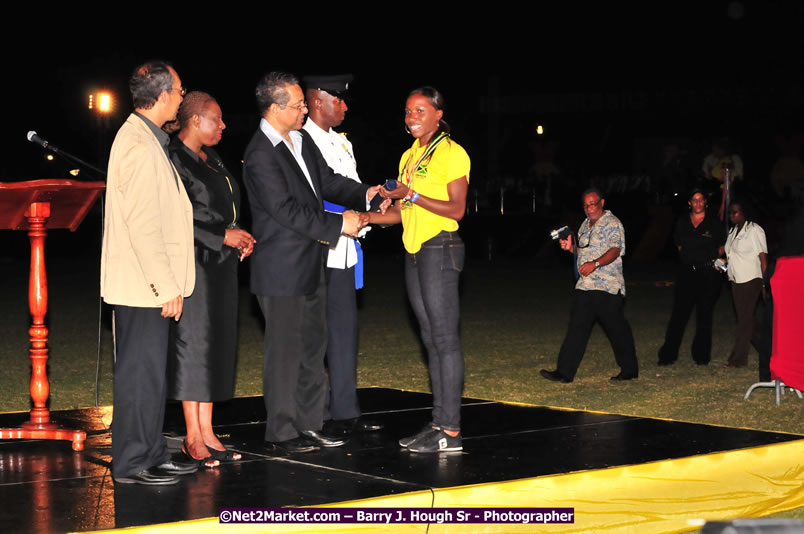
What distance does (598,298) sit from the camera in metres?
10.5

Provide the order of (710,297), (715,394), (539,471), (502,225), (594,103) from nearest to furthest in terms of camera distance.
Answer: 1. (539,471)
2. (715,394)
3. (710,297)
4. (502,225)
5. (594,103)

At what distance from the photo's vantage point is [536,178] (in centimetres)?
3325

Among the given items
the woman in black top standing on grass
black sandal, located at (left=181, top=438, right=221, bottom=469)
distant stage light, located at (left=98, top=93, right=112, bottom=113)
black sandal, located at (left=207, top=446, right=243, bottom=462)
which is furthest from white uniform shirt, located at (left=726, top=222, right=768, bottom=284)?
distant stage light, located at (left=98, top=93, right=112, bottom=113)

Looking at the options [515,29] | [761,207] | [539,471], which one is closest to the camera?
[539,471]

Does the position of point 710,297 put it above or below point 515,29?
below

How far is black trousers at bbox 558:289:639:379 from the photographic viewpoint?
10.4 m

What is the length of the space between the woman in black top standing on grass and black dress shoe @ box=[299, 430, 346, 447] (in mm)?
5703

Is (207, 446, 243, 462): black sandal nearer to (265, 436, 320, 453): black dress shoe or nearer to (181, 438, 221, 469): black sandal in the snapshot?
(181, 438, 221, 469): black sandal

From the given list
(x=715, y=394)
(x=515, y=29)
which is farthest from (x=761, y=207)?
(x=715, y=394)

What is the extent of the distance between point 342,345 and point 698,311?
5.44 metres

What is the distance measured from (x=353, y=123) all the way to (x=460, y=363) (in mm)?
29755

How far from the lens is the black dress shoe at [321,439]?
6.53 meters

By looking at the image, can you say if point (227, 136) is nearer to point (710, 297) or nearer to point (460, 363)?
point (710, 297)

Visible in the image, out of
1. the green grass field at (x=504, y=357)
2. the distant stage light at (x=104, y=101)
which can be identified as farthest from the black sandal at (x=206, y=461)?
the distant stage light at (x=104, y=101)
